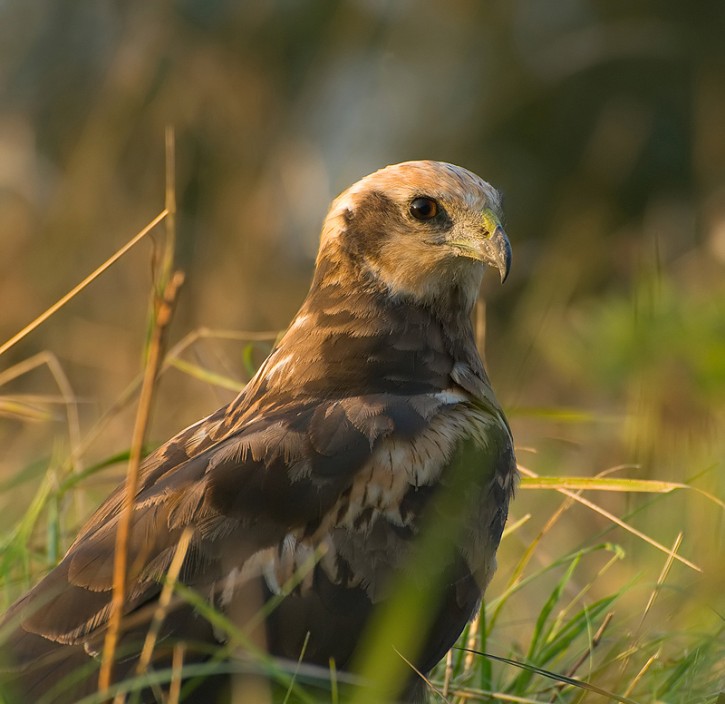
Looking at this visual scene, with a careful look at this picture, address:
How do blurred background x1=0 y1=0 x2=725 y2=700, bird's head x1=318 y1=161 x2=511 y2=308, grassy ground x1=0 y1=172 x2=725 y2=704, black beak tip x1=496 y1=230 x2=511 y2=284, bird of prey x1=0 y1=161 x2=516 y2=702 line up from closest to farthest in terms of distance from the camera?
1. bird of prey x1=0 y1=161 x2=516 y2=702
2. grassy ground x1=0 y1=172 x2=725 y2=704
3. black beak tip x1=496 y1=230 x2=511 y2=284
4. bird's head x1=318 y1=161 x2=511 y2=308
5. blurred background x1=0 y1=0 x2=725 y2=700

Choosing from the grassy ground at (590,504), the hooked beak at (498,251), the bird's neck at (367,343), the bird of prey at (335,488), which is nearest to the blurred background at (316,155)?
the grassy ground at (590,504)

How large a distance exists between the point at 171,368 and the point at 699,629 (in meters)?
5.22

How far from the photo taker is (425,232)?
422 cm

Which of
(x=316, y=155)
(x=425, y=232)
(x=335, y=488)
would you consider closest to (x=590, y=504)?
(x=335, y=488)

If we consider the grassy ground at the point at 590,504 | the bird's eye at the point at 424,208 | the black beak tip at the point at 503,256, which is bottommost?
the grassy ground at the point at 590,504

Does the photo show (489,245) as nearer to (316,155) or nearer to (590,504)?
(590,504)

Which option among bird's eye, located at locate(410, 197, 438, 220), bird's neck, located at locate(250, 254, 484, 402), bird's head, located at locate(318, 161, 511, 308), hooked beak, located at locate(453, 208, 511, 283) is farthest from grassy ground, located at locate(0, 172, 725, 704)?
bird's eye, located at locate(410, 197, 438, 220)

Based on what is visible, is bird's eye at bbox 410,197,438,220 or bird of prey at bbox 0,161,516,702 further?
bird's eye at bbox 410,197,438,220

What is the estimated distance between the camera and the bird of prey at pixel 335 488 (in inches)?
132

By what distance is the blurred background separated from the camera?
27.5 ft

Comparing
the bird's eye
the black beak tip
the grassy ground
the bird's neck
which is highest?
the bird's eye

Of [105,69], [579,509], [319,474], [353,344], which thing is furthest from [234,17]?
[319,474]

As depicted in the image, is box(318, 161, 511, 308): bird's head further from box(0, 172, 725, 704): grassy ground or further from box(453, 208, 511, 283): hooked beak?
box(0, 172, 725, 704): grassy ground

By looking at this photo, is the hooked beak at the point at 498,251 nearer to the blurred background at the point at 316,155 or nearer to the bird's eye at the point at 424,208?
the bird's eye at the point at 424,208
